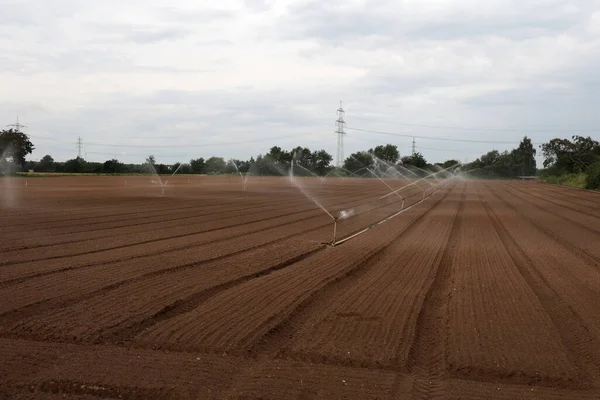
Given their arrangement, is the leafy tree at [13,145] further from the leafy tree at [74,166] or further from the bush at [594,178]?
the bush at [594,178]

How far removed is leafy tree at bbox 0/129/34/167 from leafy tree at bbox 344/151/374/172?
64.2 meters

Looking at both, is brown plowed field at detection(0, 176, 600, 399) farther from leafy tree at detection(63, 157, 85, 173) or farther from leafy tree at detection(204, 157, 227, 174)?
leafy tree at detection(204, 157, 227, 174)

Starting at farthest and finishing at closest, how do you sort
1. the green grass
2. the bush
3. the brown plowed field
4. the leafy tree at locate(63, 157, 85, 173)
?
the leafy tree at locate(63, 157, 85, 173) → the green grass → the bush → the brown plowed field

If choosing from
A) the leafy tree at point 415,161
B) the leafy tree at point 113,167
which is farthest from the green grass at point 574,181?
the leafy tree at point 113,167

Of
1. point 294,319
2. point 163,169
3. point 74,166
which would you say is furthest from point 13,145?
point 294,319

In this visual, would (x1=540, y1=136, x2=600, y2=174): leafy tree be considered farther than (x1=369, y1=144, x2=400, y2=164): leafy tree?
No

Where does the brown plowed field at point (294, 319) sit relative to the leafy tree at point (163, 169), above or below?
below

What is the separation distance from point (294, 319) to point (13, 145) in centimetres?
Answer: 8933

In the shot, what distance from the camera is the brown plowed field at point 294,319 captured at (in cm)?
574

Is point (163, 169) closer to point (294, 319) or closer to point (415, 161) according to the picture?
point (415, 161)

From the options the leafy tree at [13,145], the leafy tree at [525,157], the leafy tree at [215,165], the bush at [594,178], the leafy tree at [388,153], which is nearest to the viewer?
the bush at [594,178]

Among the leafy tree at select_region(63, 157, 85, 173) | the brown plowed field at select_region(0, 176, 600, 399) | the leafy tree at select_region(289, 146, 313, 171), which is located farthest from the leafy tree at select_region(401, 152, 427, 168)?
the brown plowed field at select_region(0, 176, 600, 399)

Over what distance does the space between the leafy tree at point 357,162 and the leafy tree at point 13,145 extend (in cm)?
6425

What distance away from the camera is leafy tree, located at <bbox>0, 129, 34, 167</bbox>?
8488 centimetres
